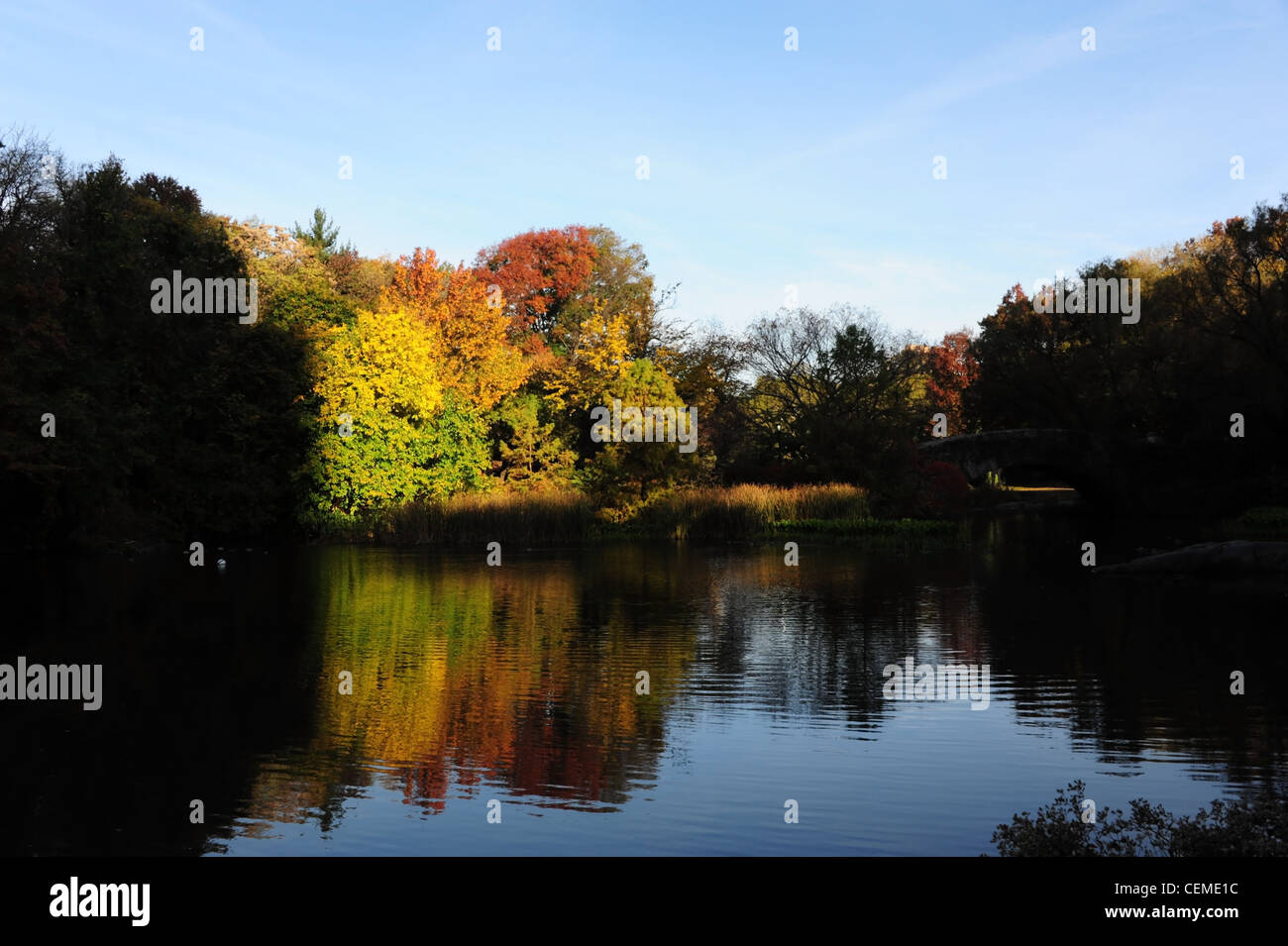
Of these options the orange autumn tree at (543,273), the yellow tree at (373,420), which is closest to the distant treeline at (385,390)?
the yellow tree at (373,420)

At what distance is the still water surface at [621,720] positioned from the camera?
6.99m

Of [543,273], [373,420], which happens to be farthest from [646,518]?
[543,273]

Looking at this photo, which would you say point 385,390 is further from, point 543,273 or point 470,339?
point 543,273

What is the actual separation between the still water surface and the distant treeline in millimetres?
15082

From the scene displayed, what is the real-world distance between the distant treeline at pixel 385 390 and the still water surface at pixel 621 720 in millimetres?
15082

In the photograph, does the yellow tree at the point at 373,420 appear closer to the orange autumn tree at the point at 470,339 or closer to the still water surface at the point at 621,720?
the orange autumn tree at the point at 470,339

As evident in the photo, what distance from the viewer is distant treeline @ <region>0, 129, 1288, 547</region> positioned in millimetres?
33531

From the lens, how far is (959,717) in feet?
33.2

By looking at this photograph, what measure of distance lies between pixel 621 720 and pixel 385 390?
30.4 m

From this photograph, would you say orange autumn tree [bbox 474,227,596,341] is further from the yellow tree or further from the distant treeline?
the yellow tree

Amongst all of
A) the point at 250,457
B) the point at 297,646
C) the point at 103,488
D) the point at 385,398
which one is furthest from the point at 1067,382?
the point at 297,646

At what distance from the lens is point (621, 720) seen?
998 centimetres

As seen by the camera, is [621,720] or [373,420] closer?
[621,720]
